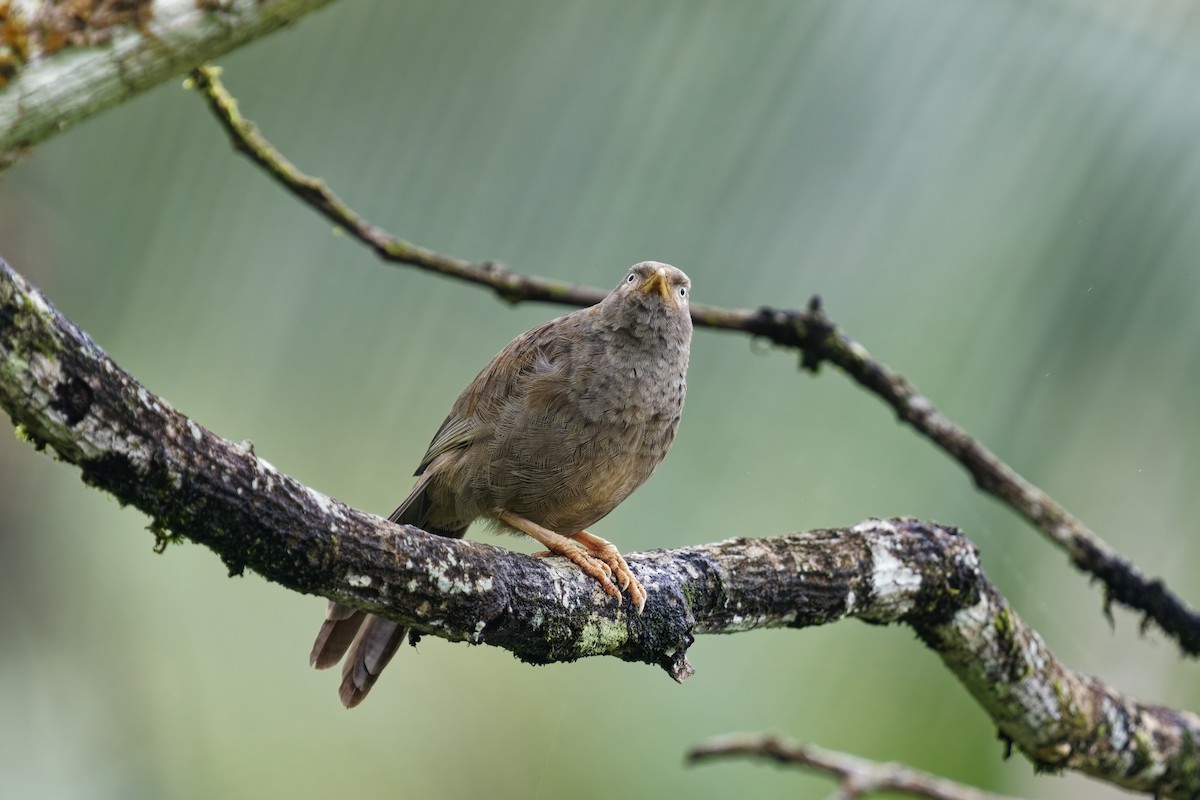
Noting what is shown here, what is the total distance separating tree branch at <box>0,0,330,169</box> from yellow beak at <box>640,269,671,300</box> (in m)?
1.59

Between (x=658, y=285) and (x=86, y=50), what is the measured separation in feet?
6.42

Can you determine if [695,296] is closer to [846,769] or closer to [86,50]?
[846,769]

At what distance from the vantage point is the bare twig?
3.66 m

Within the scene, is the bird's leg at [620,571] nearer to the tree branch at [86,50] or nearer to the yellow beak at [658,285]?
the yellow beak at [658,285]

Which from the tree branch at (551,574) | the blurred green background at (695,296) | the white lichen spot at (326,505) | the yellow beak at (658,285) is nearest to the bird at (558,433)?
the yellow beak at (658,285)

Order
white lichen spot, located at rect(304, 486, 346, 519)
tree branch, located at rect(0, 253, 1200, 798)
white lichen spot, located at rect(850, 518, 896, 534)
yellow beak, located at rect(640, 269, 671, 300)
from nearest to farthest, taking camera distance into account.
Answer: tree branch, located at rect(0, 253, 1200, 798), white lichen spot, located at rect(304, 486, 346, 519), white lichen spot, located at rect(850, 518, 896, 534), yellow beak, located at rect(640, 269, 671, 300)

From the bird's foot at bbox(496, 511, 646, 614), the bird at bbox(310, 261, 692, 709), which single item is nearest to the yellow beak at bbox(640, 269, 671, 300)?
the bird at bbox(310, 261, 692, 709)

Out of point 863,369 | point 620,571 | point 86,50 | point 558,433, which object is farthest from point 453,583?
point 863,369

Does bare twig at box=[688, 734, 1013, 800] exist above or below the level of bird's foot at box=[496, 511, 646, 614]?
below

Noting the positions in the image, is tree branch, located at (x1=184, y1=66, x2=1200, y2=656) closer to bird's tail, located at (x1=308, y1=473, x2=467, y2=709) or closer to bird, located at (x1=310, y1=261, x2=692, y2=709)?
bird, located at (x1=310, y1=261, x2=692, y2=709)

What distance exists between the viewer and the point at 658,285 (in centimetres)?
402

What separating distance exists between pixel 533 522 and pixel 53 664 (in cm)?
470

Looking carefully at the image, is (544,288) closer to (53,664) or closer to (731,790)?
(731,790)

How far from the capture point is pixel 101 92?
2.92 meters
